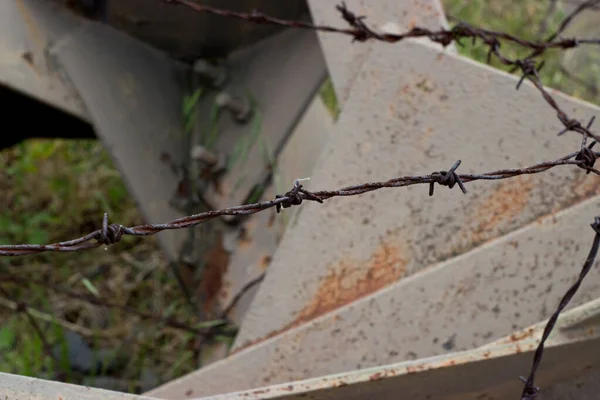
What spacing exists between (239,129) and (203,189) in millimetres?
222

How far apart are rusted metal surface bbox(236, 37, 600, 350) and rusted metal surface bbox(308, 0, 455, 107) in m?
0.12

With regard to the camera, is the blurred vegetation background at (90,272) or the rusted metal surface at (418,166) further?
the blurred vegetation background at (90,272)

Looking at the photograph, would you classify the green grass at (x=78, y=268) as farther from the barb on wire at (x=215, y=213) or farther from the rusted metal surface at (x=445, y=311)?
the barb on wire at (x=215, y=213)

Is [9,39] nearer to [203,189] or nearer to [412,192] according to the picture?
[203,189]

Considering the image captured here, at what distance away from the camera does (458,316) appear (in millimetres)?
1547

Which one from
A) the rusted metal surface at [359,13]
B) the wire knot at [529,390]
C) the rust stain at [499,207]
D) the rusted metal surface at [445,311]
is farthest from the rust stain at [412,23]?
the wire knot at [529,390]

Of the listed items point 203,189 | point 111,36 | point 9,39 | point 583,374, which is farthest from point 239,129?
point 583,374

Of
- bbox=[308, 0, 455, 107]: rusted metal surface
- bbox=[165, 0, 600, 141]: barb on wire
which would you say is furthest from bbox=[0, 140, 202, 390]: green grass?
bbox=[165, 0, 600, 141]: barb on wire

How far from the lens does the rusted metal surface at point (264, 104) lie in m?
Result: 2.44

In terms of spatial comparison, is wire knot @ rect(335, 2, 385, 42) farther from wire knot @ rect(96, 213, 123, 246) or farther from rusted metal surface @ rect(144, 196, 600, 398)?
wire knot @ rect(96, 213, 123, 246)

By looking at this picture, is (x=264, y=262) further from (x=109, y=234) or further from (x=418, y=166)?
(x=109, y=234)

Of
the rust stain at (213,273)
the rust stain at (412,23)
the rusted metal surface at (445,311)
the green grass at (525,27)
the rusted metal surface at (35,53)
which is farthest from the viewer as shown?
the green grass at (525,27)

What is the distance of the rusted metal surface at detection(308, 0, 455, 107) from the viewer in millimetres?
1926

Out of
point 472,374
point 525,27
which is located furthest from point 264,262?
point 525,27
